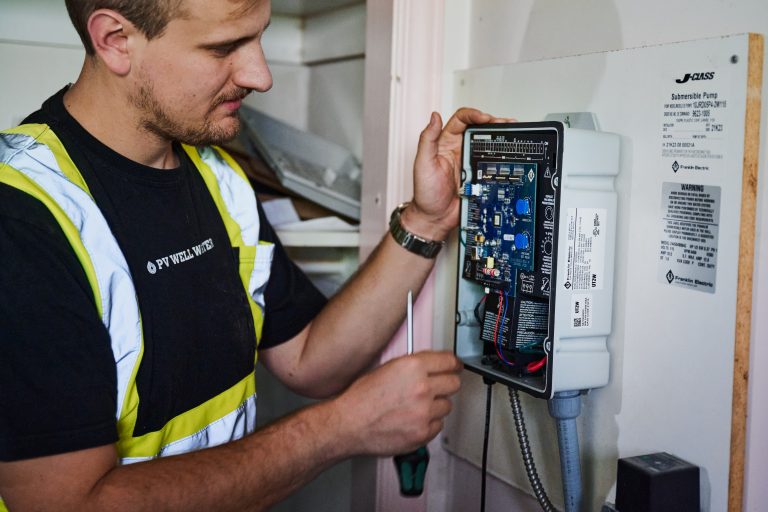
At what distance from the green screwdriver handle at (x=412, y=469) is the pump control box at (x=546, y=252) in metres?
0.15

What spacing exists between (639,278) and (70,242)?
700 mm

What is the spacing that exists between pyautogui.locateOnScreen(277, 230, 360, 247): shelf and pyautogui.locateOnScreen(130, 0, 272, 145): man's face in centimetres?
37

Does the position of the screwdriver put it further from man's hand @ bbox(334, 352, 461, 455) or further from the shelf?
the shelf

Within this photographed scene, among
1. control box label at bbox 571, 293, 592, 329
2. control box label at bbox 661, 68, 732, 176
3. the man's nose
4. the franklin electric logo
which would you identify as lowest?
control box label at bbox 571, 293, 592, 329


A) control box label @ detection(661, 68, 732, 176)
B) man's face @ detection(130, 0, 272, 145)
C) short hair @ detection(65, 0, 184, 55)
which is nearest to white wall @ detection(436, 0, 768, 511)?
control box label @ detection(661, 68, 732, 176)

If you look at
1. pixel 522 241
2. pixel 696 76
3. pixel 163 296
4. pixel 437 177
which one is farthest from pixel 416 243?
pixel 696 76

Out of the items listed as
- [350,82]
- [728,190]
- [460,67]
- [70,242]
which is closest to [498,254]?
[728,190]

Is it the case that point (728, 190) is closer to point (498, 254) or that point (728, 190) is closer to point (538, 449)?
point (498, 254)

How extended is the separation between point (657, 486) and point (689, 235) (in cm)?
29

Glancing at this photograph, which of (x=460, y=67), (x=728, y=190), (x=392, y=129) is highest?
(x=460, y=67)

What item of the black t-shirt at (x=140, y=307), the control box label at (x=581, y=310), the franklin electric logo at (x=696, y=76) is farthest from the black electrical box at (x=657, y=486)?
the black t-shirt at (x=140, y=307)

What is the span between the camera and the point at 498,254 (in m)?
1.04

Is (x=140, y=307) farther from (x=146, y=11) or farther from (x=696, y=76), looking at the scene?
(x=696, y=76)

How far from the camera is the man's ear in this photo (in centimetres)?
103
